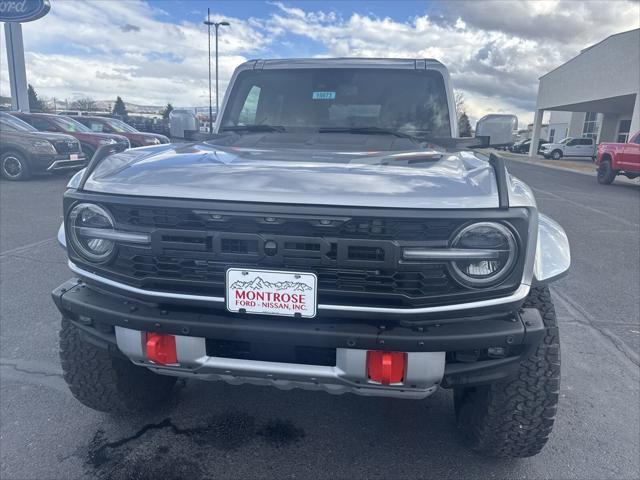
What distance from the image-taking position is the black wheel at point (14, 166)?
11.4 meters

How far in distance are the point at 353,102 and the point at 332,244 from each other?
203 cm

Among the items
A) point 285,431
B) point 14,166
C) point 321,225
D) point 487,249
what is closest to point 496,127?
point 487,249

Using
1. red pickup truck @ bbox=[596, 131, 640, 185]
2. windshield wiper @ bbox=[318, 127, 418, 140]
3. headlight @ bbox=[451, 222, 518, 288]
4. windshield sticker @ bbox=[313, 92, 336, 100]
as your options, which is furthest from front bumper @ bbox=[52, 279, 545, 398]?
red pickup truck @ bbox=[596, 131, 640, 185]

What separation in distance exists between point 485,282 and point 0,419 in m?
2.55

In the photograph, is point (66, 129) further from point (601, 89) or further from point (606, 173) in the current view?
point (601, 89)

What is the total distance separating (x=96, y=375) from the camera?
7.68 feet

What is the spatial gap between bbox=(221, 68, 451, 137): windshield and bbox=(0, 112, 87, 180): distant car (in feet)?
32.1

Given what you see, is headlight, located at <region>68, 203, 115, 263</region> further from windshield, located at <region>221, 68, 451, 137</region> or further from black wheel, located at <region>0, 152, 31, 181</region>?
black wheel, located at <region>0, 152, 31, 181</region>

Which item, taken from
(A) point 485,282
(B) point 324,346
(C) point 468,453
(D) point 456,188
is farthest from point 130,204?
(C) point 468,453

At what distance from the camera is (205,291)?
1860 mm

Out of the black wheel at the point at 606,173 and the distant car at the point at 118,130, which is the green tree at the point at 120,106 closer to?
the distant car at the point at 118,130

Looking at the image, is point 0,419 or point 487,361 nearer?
point 487,361

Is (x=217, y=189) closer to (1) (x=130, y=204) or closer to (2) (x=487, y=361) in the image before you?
(1) (x=130, y=204)

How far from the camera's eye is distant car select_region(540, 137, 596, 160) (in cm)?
3562
